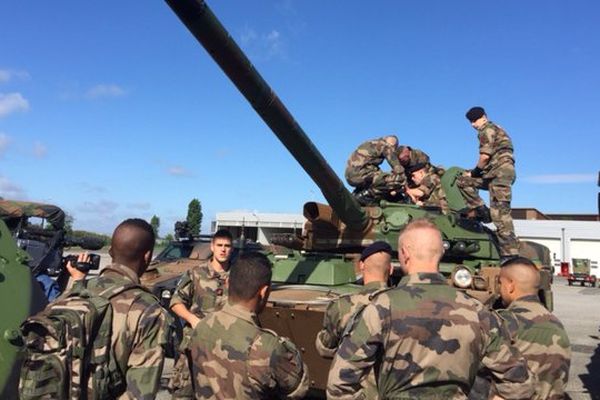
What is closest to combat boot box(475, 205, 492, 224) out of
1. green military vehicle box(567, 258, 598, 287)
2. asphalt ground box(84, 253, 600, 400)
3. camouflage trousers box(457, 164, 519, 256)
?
camouflage trousers box(457, 164, 519, 256)

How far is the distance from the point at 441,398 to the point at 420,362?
198 mm

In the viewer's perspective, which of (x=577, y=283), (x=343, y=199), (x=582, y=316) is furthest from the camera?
(x=577, y=283)

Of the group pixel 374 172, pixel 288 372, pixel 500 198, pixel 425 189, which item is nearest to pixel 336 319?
pixel 288 372

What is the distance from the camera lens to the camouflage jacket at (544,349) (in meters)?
3.70

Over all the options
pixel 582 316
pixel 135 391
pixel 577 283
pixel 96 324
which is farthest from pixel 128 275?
pixel 577 283

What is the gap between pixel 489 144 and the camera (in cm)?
781

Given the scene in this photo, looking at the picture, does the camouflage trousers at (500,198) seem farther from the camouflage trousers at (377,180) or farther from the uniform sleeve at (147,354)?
the uniform sleeve at (147,354)

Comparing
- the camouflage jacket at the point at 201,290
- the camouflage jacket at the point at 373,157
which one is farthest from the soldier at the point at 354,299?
the camouflage jacket at the point at 373,157

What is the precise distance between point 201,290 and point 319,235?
229 centimetres

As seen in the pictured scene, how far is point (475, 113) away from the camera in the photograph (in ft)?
26.3

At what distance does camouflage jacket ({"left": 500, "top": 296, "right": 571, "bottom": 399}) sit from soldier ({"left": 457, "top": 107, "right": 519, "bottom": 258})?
12.1ft

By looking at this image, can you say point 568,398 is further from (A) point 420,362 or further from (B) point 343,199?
(A) point 420,362

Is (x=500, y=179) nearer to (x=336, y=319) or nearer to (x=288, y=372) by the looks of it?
(x=336, y=319)

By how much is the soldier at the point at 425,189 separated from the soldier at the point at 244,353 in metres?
5.65
